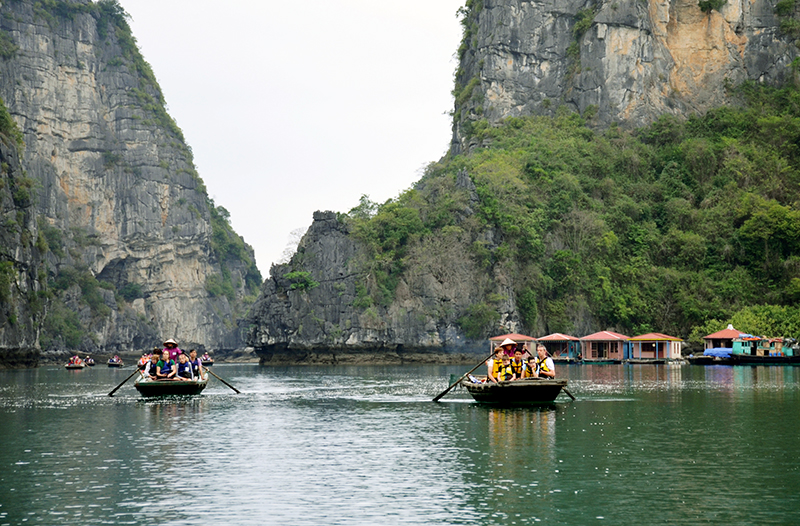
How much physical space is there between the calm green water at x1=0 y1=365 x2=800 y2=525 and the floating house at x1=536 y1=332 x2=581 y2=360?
43348 mm

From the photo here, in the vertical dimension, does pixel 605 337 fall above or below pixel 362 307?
below

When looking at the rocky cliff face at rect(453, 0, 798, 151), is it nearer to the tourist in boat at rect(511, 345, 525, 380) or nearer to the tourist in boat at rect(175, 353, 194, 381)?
the tourist in boat at rect(175, 353, 194, 381)

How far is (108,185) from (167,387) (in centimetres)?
10489

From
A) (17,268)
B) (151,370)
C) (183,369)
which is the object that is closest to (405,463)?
(183,369)

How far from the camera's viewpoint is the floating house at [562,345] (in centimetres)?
7569

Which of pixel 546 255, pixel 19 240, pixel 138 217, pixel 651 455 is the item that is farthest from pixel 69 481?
pixel 138 217

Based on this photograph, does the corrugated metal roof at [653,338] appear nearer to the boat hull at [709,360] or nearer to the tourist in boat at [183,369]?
the boat hull at [709,360]

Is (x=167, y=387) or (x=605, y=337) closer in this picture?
(x=167, y=387)

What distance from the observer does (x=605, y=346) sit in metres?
77.9

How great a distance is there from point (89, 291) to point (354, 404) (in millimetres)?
98279

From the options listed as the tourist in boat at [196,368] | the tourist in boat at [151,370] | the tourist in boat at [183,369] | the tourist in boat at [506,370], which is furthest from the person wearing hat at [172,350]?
the tourist in boat at [506,370]

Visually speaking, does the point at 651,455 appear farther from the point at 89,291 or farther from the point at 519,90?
the point at 89,291

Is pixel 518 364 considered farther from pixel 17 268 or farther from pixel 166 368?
pixel 17 268

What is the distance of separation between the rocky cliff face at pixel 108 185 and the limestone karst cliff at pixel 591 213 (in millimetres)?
44128
